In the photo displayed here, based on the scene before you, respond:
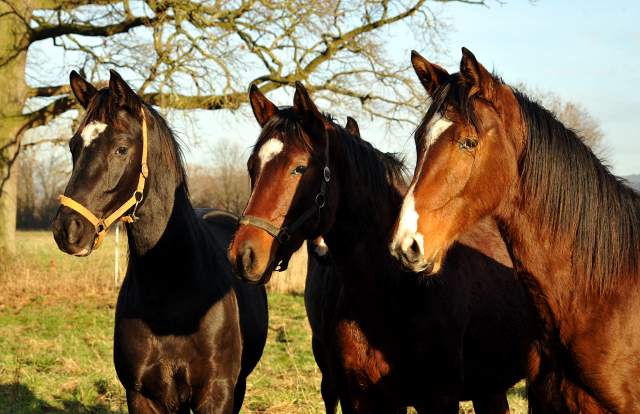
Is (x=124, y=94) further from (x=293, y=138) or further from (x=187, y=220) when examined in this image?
(x=293, y=138)

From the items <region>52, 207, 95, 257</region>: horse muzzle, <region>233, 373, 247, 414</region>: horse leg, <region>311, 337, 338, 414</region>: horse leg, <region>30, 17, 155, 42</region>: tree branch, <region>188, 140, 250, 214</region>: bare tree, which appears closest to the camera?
<region>52, 207, 95, 257</region>: horse muzzle

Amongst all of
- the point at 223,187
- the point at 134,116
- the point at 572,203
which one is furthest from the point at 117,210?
the point at 223,187

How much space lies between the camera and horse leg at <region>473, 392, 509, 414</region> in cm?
420

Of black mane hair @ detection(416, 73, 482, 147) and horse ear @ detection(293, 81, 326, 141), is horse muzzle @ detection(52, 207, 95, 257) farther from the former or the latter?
black mane hair @ detection(416, 73, 482, 147)

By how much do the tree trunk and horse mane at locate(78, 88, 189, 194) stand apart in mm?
10676

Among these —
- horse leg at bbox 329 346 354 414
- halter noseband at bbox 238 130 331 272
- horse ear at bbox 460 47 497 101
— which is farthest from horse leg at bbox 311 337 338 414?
horse ear at bbox 460 47 497 101

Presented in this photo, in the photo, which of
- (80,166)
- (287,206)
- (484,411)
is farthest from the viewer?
(484,411)

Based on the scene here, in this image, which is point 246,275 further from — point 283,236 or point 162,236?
point 162,236

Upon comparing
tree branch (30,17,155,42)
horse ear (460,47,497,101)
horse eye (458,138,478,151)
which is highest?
tree branch (30,17,155,42)

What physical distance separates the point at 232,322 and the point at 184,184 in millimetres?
1001

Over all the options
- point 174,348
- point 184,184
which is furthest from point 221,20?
point 174,348

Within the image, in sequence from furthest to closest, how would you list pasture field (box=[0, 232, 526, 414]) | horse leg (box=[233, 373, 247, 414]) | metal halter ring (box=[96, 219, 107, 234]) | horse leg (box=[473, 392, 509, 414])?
pasture field (box=[0, 232, 526, 414]) → horse leg (box=[473, 392, 509, 414]) → horse leg (box=[233, 373, 247, 414]) → metal halter ring (box=[96, 219, 107, 234])

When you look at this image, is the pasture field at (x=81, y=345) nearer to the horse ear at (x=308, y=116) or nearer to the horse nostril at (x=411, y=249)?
the horse ear at (x=308, y=116)

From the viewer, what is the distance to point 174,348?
3229 mm
